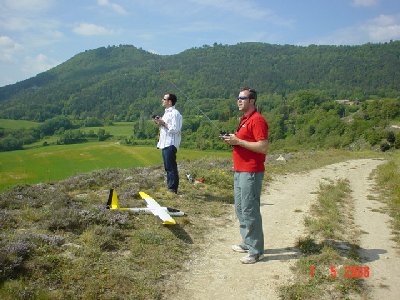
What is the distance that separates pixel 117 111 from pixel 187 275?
611 feet

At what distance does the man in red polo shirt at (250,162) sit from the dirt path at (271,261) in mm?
496

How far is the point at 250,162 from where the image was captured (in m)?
6.38

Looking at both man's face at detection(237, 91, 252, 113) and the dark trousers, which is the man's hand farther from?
the dark trousers

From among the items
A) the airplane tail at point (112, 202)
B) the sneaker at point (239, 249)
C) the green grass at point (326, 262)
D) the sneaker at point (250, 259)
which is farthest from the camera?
the airplane tail at point (112, 202)

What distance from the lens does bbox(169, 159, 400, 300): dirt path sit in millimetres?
5680

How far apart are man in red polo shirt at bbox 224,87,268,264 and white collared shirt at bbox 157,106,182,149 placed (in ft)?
12.1

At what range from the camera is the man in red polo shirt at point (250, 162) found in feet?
20.6

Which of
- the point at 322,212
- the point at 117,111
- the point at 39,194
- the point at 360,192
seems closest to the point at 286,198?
the point at 322,212

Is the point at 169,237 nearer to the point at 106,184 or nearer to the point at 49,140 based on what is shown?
the point at 106,184

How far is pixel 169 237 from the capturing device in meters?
7.62

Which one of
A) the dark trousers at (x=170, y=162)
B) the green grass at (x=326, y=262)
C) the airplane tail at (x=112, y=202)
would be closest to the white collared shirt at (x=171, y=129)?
the dark trousers at (x=170, y=162)
